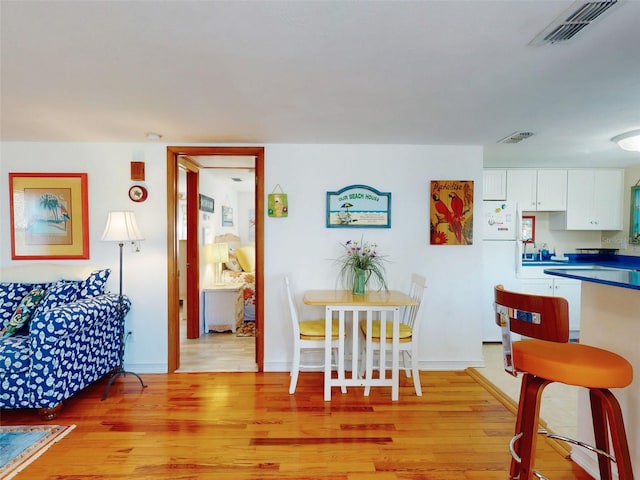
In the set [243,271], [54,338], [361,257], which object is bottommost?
[54,338]

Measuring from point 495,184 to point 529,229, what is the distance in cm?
91

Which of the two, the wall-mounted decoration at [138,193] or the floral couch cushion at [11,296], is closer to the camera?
the floral couch cushion at [11,296]

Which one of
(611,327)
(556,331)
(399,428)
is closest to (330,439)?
(399,428)

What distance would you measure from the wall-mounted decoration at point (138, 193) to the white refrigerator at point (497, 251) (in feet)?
11.9

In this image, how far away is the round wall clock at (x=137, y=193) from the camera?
318 centimetres

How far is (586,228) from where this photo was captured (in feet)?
14.7

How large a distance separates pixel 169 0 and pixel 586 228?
520cm

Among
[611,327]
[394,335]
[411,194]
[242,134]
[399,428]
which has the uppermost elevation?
[242,134]

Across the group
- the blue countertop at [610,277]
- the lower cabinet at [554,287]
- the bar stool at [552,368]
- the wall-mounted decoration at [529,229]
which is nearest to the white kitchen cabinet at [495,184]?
the wall-mounted decoration at [529,229]

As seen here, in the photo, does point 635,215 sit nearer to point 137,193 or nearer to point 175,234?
point 175,234

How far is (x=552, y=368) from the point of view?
133 cm

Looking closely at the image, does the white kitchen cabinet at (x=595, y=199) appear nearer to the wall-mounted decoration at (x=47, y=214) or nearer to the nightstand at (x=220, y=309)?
the nightstand at (x=220, y=309)

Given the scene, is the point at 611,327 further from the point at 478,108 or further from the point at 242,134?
the point at 242,134

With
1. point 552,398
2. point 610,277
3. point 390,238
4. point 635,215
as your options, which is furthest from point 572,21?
point 635,215
